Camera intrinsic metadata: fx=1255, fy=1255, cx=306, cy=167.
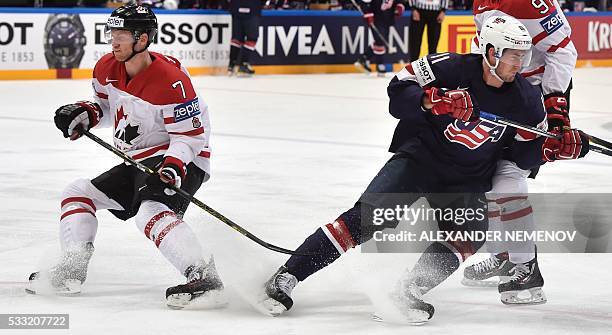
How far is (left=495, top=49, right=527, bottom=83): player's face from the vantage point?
13.3 ft

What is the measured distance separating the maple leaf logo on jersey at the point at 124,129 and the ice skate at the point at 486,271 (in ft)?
4.23

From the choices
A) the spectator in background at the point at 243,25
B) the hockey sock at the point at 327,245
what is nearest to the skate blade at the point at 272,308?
the hockey sock at the point at 327,245

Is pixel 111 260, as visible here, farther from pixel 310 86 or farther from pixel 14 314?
pixel 310 86

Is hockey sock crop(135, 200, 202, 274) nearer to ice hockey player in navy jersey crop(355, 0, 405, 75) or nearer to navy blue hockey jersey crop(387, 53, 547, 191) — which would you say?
navy blue hockey jersey crop(387, 53, 547, 191)

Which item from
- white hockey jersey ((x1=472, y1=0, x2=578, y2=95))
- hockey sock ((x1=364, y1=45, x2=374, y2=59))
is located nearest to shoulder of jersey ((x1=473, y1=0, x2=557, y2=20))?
white hockey jersey ((x1=472, y1=0, x2=578, y2=95))

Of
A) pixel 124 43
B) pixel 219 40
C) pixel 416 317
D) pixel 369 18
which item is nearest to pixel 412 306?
pixel 416 317

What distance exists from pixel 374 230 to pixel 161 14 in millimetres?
9396

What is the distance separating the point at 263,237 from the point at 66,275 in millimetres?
1191

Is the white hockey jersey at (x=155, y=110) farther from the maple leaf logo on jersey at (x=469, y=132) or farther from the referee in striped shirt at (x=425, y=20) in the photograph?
the referee in striped shirt at (x=425, y=20)

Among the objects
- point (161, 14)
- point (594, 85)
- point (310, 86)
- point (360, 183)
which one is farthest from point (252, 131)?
point (594, 85)

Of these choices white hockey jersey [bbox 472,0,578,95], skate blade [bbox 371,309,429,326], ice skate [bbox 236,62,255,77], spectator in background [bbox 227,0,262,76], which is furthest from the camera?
ice skate [bbox 236,62,255,77]

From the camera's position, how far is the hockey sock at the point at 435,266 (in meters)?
4.12

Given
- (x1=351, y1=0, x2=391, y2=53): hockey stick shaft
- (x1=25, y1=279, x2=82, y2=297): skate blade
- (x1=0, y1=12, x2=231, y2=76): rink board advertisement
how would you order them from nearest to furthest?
(x1=25, y1=279, x2=82, y2=297): skate blade, (x1=0, y1=12, x2=231, y2=76): rink board advertisement, (x1=351, y1=0, x2=391, y2=53): hockey stick shaft

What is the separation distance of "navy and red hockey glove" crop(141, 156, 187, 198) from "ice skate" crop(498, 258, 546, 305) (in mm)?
1152
